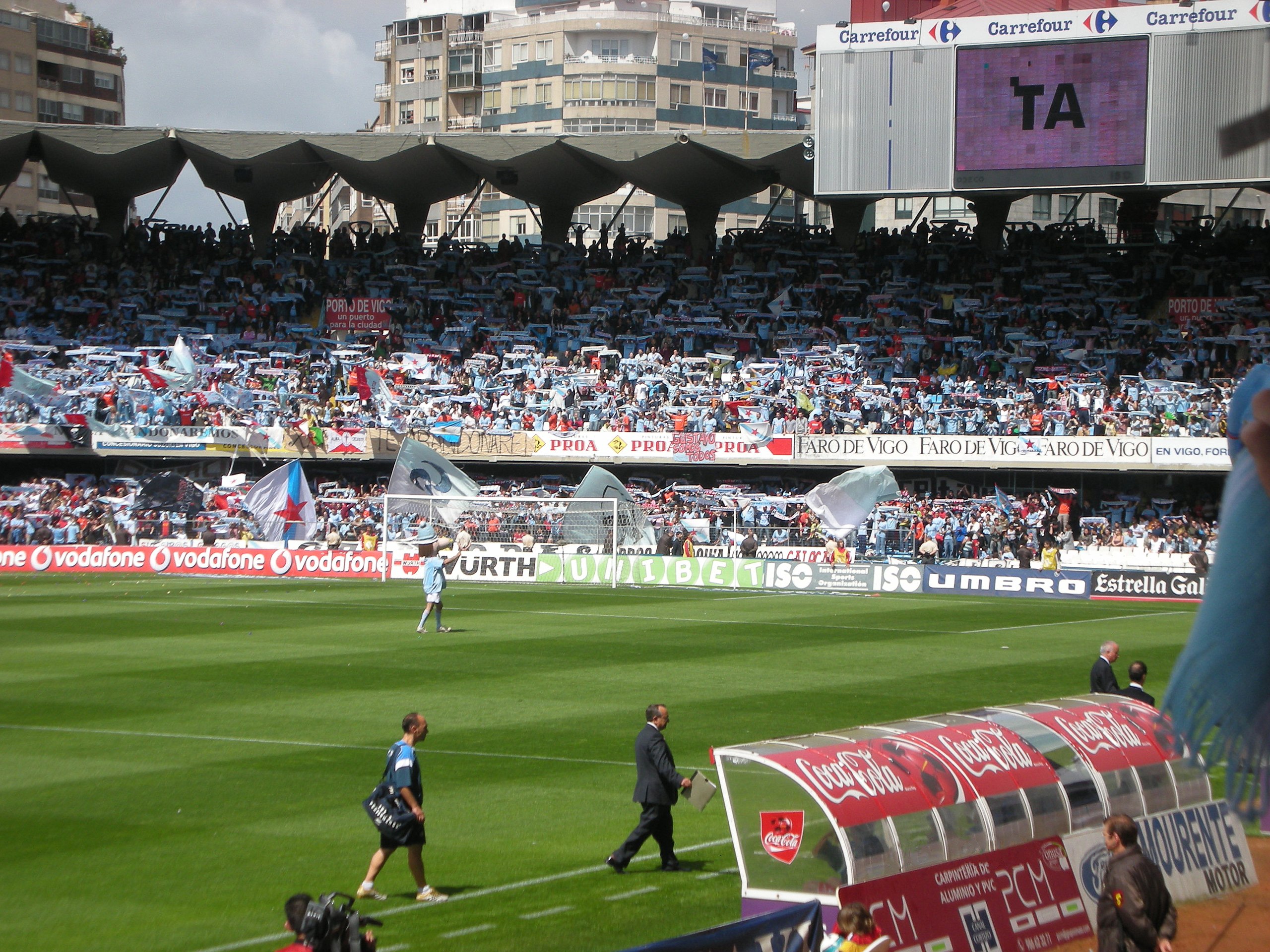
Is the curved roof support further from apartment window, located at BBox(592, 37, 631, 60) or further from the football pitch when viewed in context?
apartment window, located at BBox(592, 37, 631, 60)

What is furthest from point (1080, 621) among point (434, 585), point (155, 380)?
point (155, 380)

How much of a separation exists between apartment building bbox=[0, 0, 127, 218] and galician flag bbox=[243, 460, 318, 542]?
4556 cm

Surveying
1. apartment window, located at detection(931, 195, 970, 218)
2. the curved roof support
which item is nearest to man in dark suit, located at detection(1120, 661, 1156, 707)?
the curved roof support

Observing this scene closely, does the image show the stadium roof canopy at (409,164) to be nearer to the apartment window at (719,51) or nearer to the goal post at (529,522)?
the goal post at (529,522)

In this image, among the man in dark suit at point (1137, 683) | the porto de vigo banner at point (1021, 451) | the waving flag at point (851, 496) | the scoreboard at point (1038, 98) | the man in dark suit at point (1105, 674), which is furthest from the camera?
the scoreboard at point (1038, 98)

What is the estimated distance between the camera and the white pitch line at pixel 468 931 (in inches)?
431

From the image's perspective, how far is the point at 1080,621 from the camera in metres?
33.0

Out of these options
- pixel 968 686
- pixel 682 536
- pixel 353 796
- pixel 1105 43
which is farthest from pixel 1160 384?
pixel 353 796

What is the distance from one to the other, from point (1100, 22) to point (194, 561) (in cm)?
3096

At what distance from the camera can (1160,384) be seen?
4506cm

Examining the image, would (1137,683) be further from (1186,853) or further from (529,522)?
(529,522)

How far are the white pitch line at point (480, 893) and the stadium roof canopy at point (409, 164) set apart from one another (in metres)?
40.1

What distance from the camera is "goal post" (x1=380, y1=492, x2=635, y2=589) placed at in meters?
42.6

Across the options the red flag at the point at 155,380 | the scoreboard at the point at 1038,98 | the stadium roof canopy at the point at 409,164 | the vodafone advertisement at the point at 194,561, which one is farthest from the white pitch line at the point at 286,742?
the stadium roof canopy at the point at 409,164
